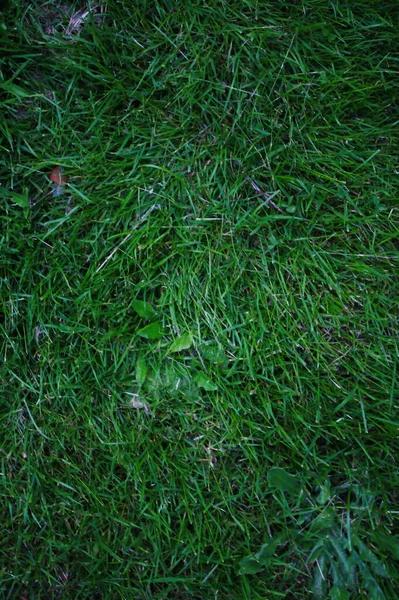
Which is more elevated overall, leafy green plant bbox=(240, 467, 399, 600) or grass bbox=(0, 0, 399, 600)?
grass bbox=(0, 0, 399, 600)

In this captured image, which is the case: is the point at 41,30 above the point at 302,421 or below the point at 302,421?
above

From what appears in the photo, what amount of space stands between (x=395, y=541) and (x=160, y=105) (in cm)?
184

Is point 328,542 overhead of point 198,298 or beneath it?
beneath

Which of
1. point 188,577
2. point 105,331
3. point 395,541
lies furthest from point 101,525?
point 395,541

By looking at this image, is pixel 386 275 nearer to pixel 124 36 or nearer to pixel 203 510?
pixel 203 510

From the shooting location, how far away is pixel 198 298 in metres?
2.39

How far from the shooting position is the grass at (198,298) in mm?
2357

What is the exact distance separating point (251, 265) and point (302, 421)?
609 mm

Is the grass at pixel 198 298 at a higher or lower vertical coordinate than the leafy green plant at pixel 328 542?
higher

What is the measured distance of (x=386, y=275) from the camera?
2389mm

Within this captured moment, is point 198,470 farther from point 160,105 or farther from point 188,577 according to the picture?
point 160,105

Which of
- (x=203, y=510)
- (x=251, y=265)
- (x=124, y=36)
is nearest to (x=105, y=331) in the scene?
(x=251, y=265)

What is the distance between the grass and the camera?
7.73 ft

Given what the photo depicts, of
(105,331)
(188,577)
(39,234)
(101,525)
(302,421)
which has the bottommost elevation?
(188,577)
